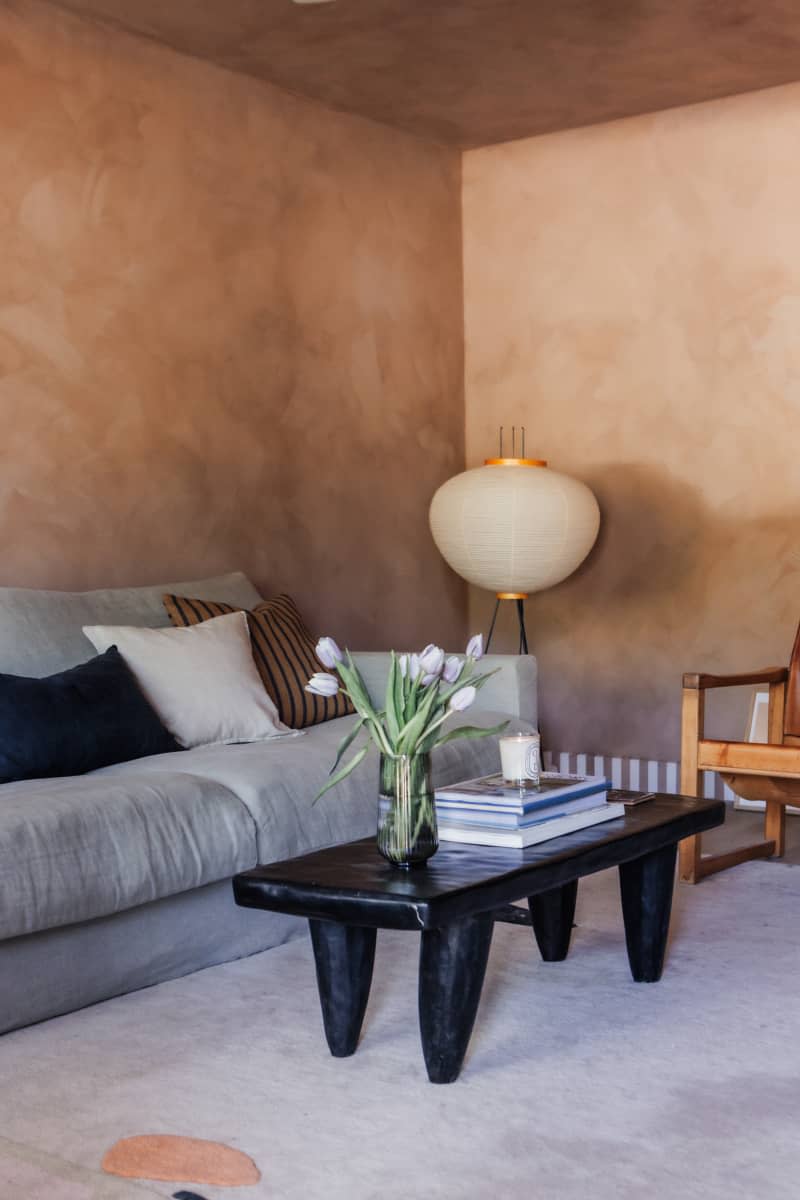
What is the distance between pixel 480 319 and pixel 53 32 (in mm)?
2248

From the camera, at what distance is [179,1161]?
194 centimetres

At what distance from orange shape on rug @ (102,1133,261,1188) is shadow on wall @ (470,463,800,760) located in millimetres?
3375

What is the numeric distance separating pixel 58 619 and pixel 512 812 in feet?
5.16

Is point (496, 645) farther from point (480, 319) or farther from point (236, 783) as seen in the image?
point (236, 783)

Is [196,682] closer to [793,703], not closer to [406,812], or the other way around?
[406,812]

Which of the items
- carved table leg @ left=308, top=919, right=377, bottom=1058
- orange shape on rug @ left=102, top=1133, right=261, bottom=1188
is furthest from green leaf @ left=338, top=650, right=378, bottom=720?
orange shape on rug @ left=102, top=1133, right=261, bottom=1188

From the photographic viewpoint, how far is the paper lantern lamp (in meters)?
4.62

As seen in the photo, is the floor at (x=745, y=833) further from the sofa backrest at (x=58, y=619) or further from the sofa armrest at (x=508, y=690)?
the sofa backrest at (x=58, y=619)

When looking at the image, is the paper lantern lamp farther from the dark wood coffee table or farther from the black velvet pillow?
the dark wood coffee table

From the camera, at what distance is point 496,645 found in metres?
5.60

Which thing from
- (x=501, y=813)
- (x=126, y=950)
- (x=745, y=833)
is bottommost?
(x=745, y=833)

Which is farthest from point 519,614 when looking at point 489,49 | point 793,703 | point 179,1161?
point 179,1161

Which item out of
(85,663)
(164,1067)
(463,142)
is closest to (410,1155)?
(164,1067)

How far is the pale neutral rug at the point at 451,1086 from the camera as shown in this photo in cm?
189
